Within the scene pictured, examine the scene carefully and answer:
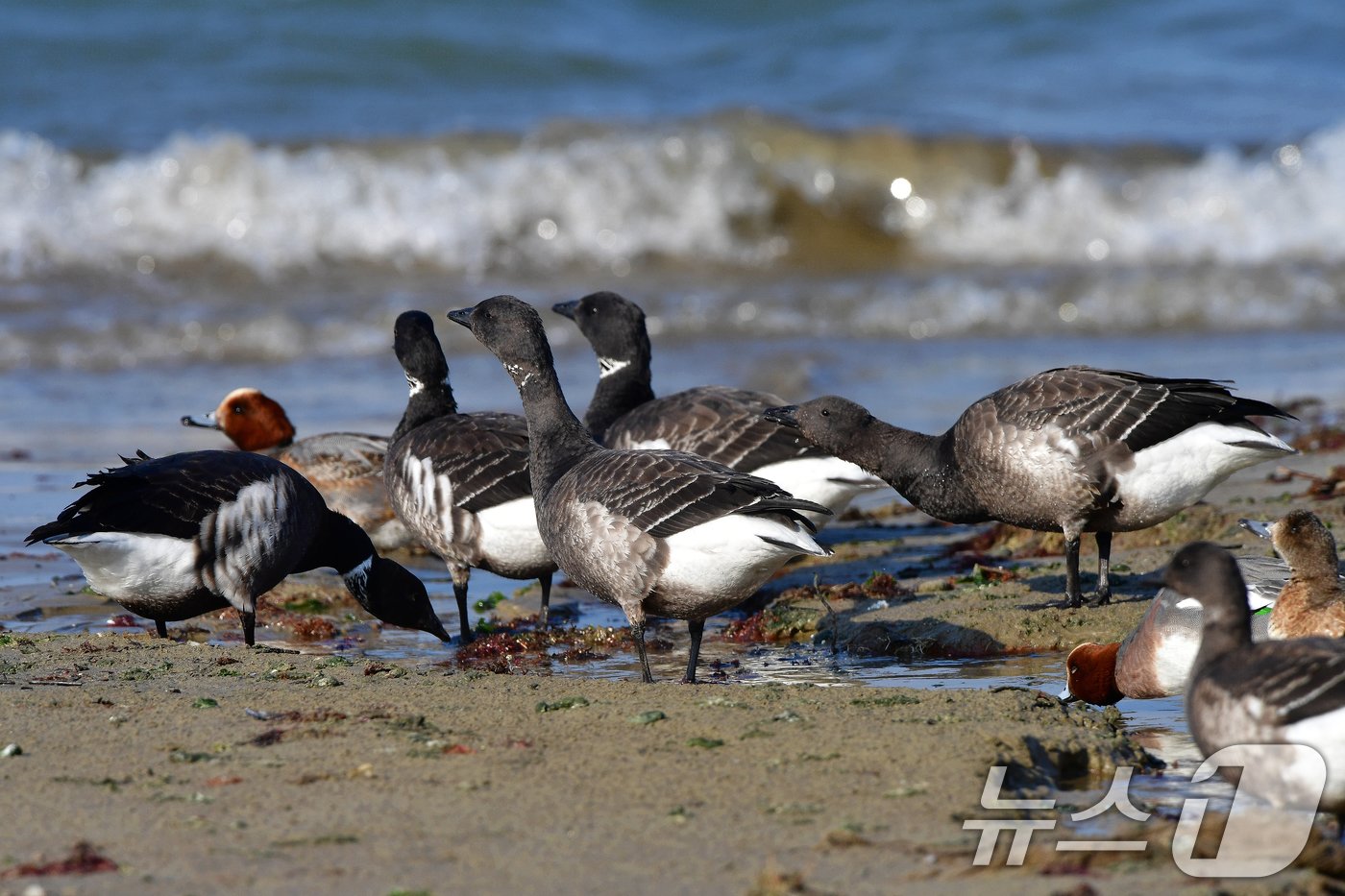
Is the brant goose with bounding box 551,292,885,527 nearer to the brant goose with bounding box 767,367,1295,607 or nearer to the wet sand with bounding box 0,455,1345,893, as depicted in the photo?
the brant goose with bounding box 767,367,1295,607

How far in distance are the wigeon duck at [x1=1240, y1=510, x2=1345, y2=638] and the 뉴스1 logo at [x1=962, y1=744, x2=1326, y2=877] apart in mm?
1281

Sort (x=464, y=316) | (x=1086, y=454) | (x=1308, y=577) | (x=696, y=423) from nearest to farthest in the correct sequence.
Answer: (x=1308, y=577), (x=1086, y=454), (x=464, y=316), (x=696, y=423)

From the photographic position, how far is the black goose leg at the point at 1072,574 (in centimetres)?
793

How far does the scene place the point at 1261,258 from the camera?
23.4 metres

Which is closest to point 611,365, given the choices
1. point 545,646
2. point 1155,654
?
point 545,646

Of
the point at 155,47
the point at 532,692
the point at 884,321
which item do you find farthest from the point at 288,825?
the point at 155,47

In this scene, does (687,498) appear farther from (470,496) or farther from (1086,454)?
(1086,454)

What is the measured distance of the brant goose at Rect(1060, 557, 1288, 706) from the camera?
6.05 m

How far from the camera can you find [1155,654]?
239 inches

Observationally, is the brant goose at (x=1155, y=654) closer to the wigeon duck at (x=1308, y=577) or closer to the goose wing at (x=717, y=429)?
the wigeon duck at (x=1308, y=577)

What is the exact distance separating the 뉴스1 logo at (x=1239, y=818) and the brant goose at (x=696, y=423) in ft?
13.6

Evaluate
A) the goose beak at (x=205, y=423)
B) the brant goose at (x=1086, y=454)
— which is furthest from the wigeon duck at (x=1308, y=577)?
the goose beak at (x=205, y=423)

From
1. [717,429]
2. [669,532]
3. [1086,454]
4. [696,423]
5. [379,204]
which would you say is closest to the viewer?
[669,532]

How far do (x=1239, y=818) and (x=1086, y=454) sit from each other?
3.44 metres
